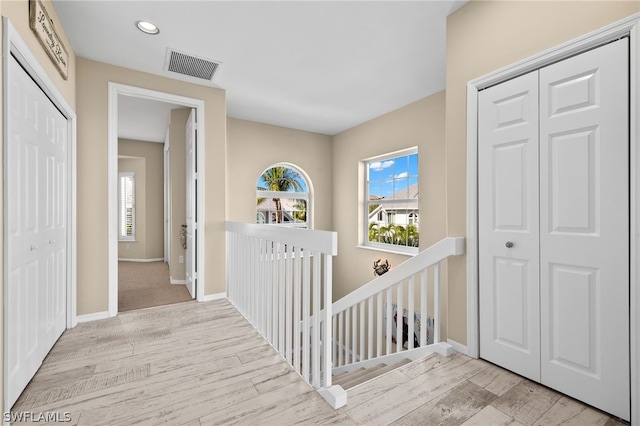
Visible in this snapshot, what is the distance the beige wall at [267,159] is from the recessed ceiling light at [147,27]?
7.27 feet

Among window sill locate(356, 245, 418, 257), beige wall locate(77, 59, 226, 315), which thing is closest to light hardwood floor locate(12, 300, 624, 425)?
beige wall locate(77, 59, 226, 315)

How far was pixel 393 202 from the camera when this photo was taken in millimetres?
4590

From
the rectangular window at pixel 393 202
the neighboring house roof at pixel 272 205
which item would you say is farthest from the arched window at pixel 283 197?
the rectangular window at pixel 393 202

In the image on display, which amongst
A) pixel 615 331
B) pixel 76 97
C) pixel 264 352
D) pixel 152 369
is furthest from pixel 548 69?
pixel 76 97

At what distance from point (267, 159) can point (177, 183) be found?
4.66 feet

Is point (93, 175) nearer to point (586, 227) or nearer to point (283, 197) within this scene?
point (283, 197)

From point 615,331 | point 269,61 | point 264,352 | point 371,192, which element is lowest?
point 264,352

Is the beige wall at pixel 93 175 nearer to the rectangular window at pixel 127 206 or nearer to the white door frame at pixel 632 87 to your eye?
the white door frame at pixel 632 87

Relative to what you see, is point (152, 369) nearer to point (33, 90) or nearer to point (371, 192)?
point (33, 90)

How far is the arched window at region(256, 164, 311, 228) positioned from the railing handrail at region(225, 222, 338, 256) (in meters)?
2.35

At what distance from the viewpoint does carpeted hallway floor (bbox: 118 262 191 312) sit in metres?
3.35

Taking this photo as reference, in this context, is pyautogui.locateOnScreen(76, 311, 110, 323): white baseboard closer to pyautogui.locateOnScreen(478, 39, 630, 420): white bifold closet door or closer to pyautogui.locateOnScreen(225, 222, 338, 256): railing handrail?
pyautogui.locateOnScreen(225, 222, 338, 256): railing handrail

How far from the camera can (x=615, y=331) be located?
147 cm

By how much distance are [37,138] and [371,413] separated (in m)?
2.54
